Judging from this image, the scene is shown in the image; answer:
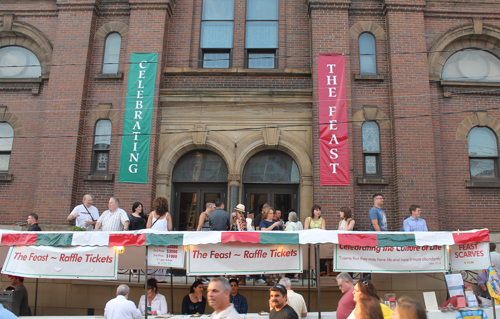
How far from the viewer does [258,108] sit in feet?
42.6

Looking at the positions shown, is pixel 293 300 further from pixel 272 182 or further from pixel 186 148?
pixel 186 148

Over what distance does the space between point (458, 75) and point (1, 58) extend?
1512cm

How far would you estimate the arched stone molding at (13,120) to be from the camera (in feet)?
43.8

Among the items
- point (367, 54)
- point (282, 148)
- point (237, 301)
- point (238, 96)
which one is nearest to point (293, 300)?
point (237, 301)

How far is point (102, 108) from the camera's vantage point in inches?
516

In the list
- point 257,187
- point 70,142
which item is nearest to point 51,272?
point 70,142

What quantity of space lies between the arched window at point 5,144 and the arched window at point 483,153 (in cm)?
1436

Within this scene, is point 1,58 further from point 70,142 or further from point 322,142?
point 322,142

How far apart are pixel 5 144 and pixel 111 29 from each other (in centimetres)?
502

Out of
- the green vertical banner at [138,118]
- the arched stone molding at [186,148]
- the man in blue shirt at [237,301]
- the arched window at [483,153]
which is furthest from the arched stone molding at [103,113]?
the arched window at [483,153]

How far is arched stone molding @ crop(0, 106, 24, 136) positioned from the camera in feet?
43.8

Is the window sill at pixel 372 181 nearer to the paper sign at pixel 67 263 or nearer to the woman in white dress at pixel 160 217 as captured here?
the woman in white dress at pixel 160 217

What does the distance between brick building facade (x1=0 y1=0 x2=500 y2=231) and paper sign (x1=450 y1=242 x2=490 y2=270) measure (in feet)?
13.4

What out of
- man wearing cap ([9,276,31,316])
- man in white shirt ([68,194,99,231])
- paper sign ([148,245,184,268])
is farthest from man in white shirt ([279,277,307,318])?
man in white shirt ([68,194,99,231])
